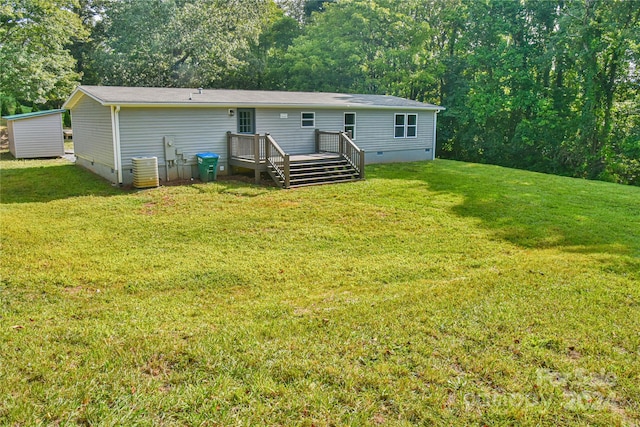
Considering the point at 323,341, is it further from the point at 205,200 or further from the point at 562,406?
the point at 205,200

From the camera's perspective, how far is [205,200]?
448 inches

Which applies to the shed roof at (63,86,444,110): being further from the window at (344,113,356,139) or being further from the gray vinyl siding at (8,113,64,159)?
the gray vinyl siding at (8,113,64,159)

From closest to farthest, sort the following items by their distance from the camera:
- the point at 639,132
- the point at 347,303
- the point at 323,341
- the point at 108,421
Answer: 1. the point at 108,421
2. the point at 323,341
3. the point at 347,303
4. the point at 639,132

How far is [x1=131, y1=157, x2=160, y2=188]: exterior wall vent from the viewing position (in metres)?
12.4

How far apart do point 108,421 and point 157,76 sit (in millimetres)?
27137

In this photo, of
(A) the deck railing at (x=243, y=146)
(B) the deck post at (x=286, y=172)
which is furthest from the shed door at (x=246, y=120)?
(B) the deck post at (x=286, y=172)

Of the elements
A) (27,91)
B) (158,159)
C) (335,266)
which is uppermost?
(27,91)

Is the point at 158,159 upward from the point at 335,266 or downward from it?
upward

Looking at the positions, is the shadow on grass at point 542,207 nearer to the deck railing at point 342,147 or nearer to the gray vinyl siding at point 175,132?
the deck railing at point 342,147

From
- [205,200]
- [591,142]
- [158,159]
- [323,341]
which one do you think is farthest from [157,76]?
[323,341]

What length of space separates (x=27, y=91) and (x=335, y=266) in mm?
21423

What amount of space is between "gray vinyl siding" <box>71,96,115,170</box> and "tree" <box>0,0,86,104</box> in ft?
22.5

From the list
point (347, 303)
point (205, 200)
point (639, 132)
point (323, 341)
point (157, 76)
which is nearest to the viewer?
point (323, 341)

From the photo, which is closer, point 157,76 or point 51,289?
point 51,289
